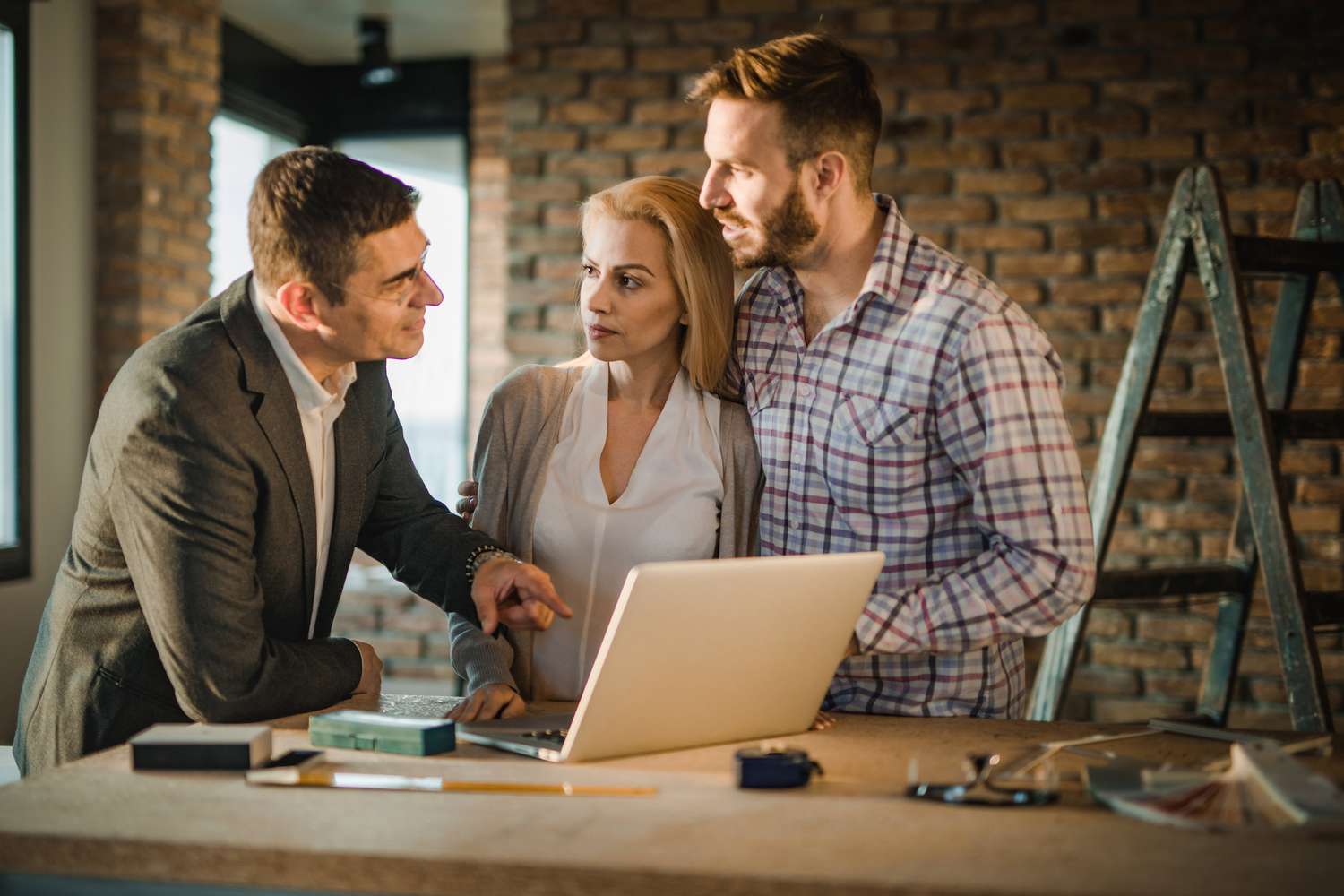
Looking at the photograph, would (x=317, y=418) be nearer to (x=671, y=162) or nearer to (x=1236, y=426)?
(x=1236, y=426)

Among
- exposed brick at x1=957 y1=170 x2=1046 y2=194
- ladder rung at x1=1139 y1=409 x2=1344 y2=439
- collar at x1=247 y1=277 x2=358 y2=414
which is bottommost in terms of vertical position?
ladder rung at x1=1139 y1=409 x2=1344 y2=439

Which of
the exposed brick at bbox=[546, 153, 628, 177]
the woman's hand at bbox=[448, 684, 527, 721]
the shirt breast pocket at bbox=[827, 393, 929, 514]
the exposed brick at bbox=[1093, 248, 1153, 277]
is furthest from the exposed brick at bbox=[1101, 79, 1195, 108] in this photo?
the woman's hand at bbox=[448, 684, 527, 721]

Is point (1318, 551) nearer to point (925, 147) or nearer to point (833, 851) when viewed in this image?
point (925, 147)

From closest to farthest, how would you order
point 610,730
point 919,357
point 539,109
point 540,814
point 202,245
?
point 540,814 < point 610,730 < point 919,357 < point 539,109 < point 202,245

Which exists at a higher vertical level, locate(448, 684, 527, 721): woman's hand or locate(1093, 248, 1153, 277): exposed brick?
locate(1093, 248, 1153, 277): exposed brick

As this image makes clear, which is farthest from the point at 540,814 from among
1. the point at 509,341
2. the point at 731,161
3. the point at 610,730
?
the point at 509,341

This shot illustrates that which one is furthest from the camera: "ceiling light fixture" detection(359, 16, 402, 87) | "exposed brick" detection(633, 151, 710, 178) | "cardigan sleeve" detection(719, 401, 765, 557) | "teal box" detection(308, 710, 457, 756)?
"ceiling light fixture" detection(359, 16, 402, 87)

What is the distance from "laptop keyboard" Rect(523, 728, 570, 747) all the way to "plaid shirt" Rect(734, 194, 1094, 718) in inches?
Result: 15.7

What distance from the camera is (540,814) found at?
1223 mm

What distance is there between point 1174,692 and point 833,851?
311 cm

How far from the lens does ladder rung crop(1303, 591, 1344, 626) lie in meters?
2.58

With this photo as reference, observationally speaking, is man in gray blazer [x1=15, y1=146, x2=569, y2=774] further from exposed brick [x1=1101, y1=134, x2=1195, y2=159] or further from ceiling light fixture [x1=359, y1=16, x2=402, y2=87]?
ceiling light fixture [x1=359, y1=16, x2=402, y2=87]

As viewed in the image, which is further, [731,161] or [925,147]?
[925,147]

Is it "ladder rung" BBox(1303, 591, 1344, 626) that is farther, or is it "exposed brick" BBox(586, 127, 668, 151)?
"exposed brick" BBox(586, 127, 668, 151)
